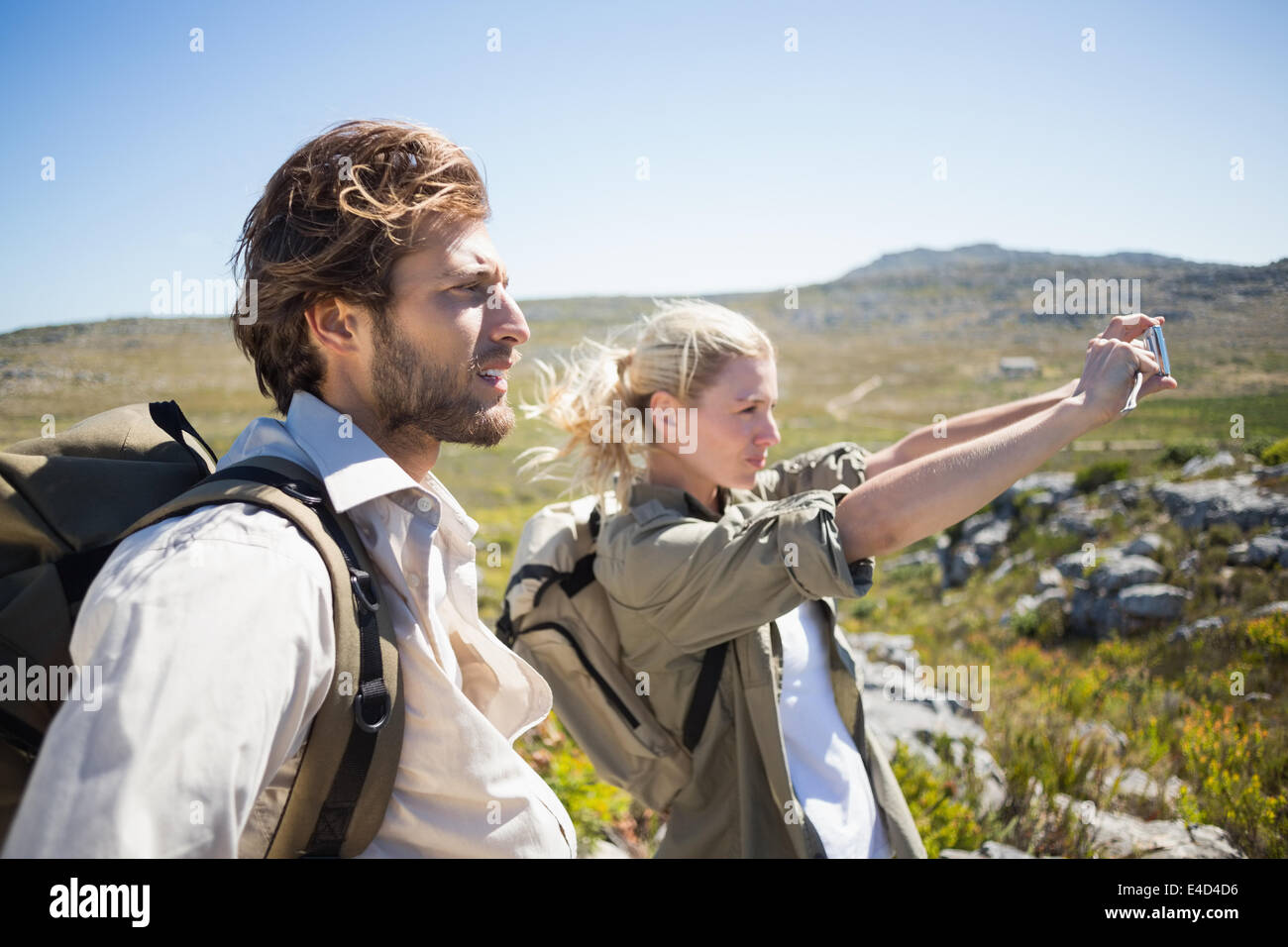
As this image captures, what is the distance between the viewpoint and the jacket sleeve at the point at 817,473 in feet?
10.5

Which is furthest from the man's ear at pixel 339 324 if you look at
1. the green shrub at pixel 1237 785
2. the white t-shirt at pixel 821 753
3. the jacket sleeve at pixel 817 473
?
the green shrub at pixel 1237 785

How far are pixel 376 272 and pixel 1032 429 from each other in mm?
1802

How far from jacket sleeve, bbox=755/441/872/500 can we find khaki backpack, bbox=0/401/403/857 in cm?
215

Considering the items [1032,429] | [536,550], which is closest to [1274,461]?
[1032,429]

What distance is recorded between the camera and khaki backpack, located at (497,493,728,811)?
9.11ft

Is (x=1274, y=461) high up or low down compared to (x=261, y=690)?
down

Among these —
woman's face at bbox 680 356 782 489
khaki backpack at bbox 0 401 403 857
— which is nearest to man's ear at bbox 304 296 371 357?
khaki backpack at bbox 0 401 403 857

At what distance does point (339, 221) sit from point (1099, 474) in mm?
18122

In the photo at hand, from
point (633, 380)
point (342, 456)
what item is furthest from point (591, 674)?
point (342, 456)

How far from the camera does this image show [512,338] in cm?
202
